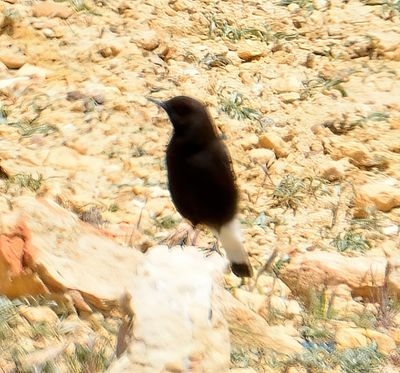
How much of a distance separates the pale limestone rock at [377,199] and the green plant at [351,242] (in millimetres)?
270

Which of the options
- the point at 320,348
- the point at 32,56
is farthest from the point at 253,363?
the point at 32,56

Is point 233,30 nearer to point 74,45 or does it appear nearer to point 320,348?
point 74,45

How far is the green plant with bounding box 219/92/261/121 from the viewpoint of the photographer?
6047 mm

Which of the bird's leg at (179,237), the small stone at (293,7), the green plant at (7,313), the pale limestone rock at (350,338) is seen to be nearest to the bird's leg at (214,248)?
the bird's leg at (179,237)

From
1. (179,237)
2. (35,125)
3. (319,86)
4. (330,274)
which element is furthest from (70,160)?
(319,86)

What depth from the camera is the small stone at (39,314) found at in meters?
3.57

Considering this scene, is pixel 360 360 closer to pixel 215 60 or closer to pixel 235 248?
pixel 235 248

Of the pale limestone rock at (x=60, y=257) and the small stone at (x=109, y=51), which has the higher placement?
the pale limestone rock at (x=60, y=257)

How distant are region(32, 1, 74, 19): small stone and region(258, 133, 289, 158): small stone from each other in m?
1.79

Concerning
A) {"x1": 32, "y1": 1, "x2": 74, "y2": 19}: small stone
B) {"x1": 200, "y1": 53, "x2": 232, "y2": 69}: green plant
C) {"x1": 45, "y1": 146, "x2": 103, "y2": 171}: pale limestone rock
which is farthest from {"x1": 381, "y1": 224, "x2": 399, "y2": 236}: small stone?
{"x1": 32, "y1": 1, "x2": 74, "y2": 19}: small stone

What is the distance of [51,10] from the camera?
6.64 metres

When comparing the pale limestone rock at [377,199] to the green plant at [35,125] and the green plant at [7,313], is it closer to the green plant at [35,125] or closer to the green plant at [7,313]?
the green plant at [35,125]

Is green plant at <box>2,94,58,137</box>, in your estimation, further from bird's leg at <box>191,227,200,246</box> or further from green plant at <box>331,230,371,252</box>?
green plant at <box>331,230,371,252</box>

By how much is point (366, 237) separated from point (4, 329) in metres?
2.46
